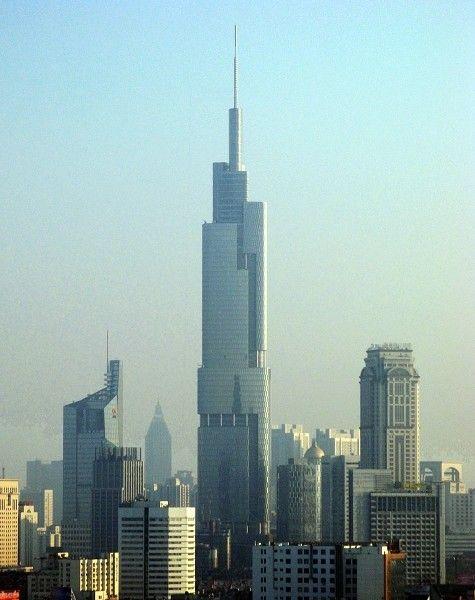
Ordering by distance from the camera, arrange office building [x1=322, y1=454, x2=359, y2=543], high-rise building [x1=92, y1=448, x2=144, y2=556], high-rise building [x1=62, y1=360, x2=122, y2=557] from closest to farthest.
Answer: office building [x1=322, y1=454, x2=359, y2=543]
high-rise building [x1=92, y1=448, x2=144, y2=556]
high-rise building [x1=62, y1=360, x2=122, y2=557]

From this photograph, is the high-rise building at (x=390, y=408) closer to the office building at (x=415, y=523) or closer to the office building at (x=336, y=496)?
the office building at (x=336, y=496)

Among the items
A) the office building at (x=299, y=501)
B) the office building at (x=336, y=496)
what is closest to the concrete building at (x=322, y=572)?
the office building at (x=336, y=496)

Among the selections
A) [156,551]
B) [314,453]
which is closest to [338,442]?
[314,453]

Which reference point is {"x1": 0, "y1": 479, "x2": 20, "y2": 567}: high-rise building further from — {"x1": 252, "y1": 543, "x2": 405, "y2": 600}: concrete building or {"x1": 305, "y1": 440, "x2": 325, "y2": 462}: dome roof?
{"x1": 252, "y1": 543, "x2": 405, "y2": 600}: concrete building

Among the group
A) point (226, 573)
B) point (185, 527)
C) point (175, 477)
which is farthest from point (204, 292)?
point (185, 527)

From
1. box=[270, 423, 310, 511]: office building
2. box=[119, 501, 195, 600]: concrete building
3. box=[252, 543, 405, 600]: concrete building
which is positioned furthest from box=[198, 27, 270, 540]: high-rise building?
box=[252, 543, 405, 600]: concrete building

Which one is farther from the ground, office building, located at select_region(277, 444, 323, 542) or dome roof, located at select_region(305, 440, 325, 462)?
dome roof, located at select_region(305, 440, 325, 462)

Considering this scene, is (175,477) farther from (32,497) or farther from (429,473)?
(429,473)
